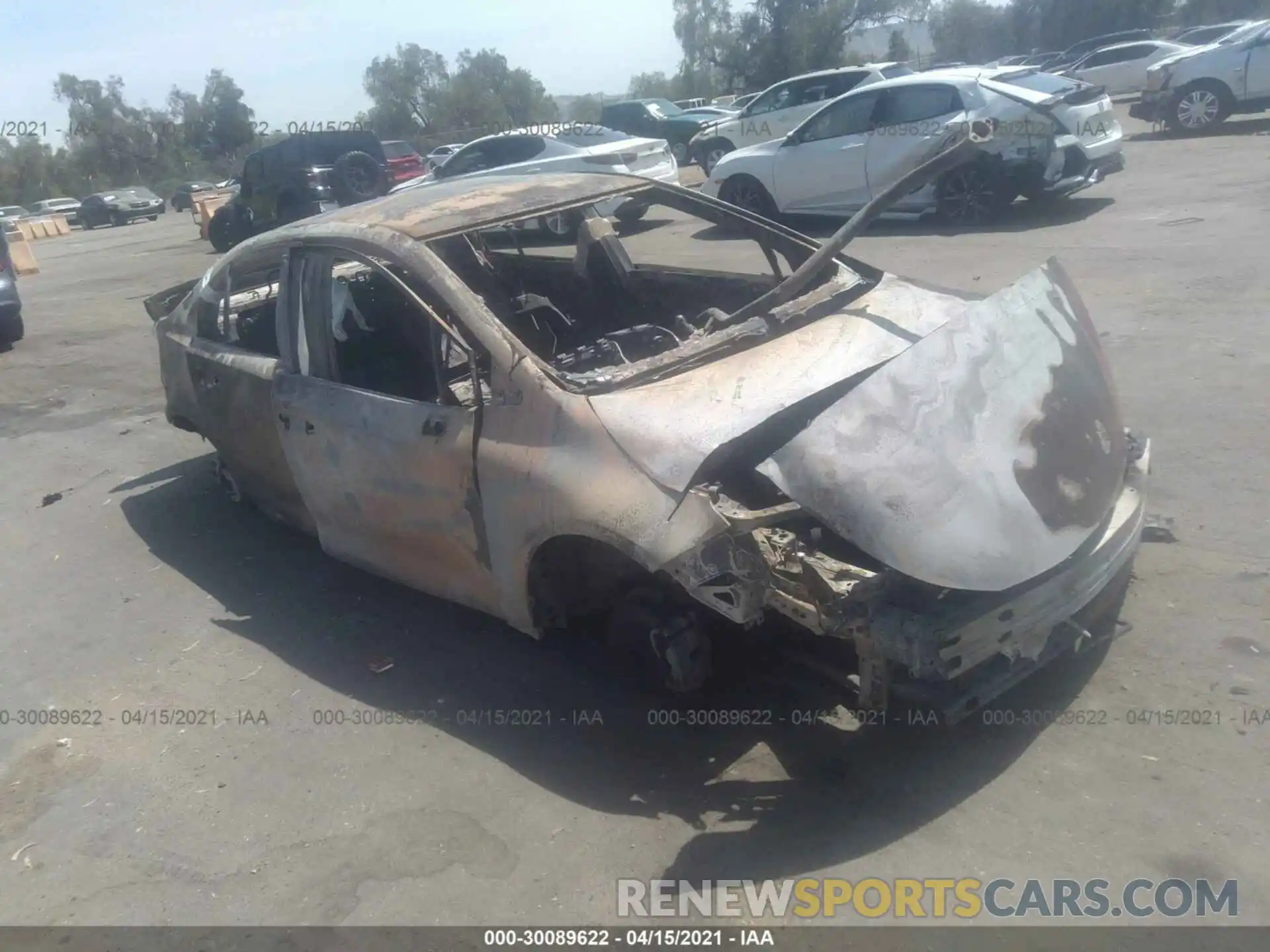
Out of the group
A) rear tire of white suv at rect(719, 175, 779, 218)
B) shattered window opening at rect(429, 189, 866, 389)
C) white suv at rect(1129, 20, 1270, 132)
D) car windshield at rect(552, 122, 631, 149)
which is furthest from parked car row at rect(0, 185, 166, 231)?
shattered window opening at rect(429, 189, 866, 389)

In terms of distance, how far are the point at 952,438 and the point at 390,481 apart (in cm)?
215

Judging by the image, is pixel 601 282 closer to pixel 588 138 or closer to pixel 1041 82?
pixel 1041 82

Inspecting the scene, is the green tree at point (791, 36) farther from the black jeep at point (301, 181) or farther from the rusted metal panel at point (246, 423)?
the rusted metal panel at point (246, 423)

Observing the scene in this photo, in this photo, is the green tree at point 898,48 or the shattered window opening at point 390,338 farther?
the green tree at point 898,48

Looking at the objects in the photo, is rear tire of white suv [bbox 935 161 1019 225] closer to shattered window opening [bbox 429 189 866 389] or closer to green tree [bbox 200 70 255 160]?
shattered window opening [bbox 429 189 866 389]

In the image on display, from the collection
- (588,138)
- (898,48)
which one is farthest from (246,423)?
(898,48)

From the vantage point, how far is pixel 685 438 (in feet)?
11.1

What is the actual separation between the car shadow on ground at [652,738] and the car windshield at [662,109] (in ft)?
72.5

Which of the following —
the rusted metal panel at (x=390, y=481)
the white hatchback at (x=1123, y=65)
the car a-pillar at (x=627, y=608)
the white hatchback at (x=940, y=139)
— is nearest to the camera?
the car a-pillar at (x=627, y=608)

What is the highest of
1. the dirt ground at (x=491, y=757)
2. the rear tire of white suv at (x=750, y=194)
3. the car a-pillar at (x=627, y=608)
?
the rear tire of white suv at (x=750, y=194)

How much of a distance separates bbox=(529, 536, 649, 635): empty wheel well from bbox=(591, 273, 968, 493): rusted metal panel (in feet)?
1.56

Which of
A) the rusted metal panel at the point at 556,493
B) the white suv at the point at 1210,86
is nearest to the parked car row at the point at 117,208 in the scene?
the white suv at the point at 1210,86

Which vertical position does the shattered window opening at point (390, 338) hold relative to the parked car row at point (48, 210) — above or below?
below

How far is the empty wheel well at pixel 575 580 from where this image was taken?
12.1 feet
